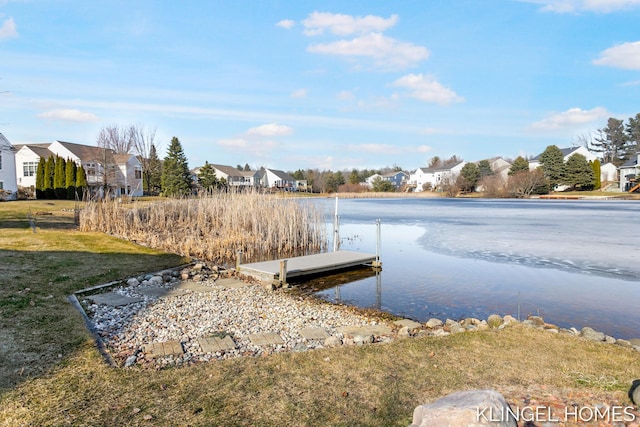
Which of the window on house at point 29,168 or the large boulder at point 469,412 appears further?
the window on house at point 29,168

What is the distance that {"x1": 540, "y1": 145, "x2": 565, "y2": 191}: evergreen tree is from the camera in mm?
43188

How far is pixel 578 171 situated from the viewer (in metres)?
42.3

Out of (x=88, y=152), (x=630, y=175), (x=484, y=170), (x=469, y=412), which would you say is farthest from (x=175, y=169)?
(x=630, y=175)

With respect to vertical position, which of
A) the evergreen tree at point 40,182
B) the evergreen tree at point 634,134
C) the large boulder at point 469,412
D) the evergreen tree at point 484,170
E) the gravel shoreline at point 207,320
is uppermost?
the evergreen tree at point 634,134

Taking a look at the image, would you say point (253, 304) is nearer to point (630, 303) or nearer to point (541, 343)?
point (541, 343)

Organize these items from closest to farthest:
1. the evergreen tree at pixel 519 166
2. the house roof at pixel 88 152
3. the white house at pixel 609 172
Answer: the house roof at pixel 88 152 → the evergreen tree at pixel 519 166 → the white house at pixel 609 172

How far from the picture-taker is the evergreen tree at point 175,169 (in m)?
34.3

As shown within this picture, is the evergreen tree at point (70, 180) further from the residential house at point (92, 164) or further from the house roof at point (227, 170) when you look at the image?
the house roof at point (227, 170)

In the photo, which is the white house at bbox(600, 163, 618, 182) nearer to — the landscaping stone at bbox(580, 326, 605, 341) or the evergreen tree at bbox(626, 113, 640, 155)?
the evergreen tree at bbox(626, 113, 640, 155)

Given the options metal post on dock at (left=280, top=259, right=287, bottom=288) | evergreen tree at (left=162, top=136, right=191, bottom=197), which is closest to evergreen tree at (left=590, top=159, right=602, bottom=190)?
evergreen tree at (left=162, top=136, right=191, bottom=197)

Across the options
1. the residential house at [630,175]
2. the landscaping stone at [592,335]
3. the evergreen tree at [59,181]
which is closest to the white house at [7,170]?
the evergreen tree at [59,181]

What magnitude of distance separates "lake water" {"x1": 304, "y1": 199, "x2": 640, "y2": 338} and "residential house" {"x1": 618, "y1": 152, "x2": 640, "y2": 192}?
106 ft

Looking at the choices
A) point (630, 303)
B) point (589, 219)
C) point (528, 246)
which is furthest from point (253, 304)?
point (589, 219)

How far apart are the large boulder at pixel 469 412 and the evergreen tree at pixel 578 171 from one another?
155ft
